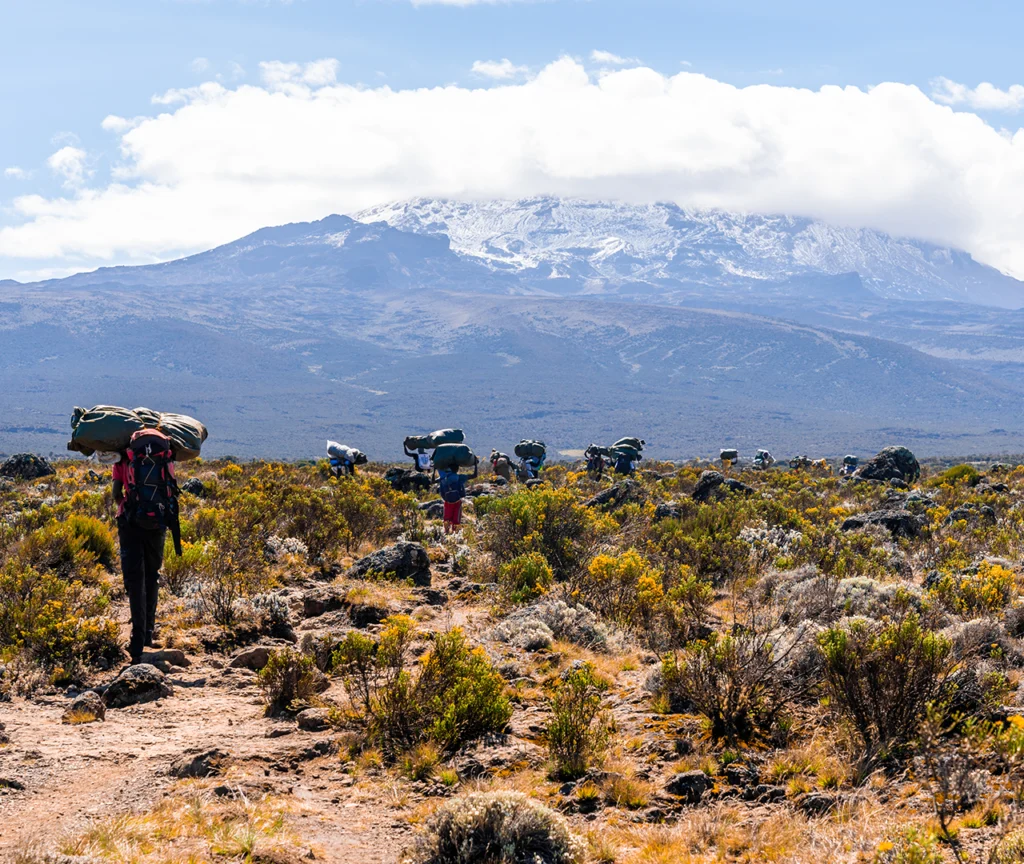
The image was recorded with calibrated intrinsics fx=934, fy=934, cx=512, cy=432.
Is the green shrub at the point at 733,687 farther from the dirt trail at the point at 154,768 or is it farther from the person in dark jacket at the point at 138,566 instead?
the person in dark jacket at the point at 138,566

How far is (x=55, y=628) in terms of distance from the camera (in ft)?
24.4

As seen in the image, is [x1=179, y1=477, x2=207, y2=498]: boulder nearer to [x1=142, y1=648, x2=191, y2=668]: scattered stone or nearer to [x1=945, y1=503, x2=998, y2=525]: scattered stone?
[x1=142, y1=648, x2=191, y2=668]: scattered stone

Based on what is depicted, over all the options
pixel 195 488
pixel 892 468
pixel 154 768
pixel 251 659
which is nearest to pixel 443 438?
pixel 195 488

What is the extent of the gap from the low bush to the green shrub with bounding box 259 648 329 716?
2.31 m

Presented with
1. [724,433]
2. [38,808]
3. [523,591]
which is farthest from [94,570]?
[724,433]

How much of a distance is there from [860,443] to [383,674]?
588 ft

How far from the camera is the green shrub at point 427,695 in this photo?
5.93 meters

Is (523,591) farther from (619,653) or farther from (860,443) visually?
(860,443)

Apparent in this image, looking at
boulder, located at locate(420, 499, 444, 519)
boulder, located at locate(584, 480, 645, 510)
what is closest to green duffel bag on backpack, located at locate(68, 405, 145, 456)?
boulder, located at locate(420, 499, 444, 519)

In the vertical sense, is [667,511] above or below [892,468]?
above

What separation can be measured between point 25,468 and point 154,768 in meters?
23.6

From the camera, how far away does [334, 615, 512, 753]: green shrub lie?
5.93 meters

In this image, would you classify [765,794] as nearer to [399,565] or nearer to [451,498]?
[399,565]

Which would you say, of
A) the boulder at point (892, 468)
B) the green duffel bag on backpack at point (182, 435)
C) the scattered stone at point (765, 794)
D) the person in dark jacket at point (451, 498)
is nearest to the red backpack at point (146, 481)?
the green duffel bag on backpack at point (182, 435)
